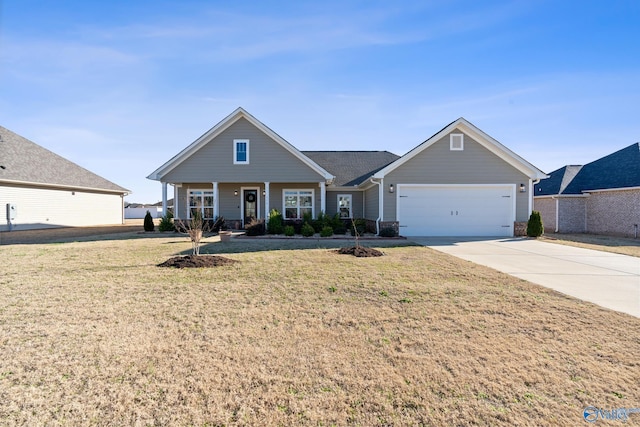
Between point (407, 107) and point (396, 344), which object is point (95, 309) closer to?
point (396, 344)

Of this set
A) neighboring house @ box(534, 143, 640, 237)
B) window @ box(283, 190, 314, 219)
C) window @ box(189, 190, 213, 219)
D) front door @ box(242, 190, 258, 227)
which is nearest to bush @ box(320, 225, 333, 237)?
window @ box(283, 190, 314, 219)

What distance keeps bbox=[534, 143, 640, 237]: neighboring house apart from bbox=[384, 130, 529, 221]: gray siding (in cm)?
684

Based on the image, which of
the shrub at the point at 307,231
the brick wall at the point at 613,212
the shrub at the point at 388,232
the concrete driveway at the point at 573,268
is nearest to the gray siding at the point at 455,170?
the shrub at the point at 388,232

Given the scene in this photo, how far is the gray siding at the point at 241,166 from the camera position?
1809cm

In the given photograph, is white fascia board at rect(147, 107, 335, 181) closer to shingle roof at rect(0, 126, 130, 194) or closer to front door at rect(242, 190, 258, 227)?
front door at rect(242, 190, 258, 227)

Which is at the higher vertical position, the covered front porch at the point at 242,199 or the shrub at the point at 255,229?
the covered front porch at the point at 242,199

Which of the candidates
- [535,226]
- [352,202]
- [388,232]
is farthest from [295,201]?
[535,226]

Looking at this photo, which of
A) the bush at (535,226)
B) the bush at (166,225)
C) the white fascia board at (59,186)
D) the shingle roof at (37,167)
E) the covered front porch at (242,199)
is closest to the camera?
the bush at (535,226)

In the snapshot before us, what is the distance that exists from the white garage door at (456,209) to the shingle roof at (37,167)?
22035 millimetres

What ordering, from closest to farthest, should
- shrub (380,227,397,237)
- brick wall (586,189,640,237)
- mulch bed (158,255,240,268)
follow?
mulch bed (158,255,240,268)
shrub (380,227,397,237)
brick wall (586,189,640,237)

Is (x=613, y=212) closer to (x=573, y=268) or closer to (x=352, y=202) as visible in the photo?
(x=573, y=268)

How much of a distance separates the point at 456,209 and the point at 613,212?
10469 mm

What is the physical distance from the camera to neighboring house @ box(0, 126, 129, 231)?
62.2 feet

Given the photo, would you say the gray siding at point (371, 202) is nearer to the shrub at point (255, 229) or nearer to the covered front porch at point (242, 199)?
→ the covered front porch at point (242, 199)
